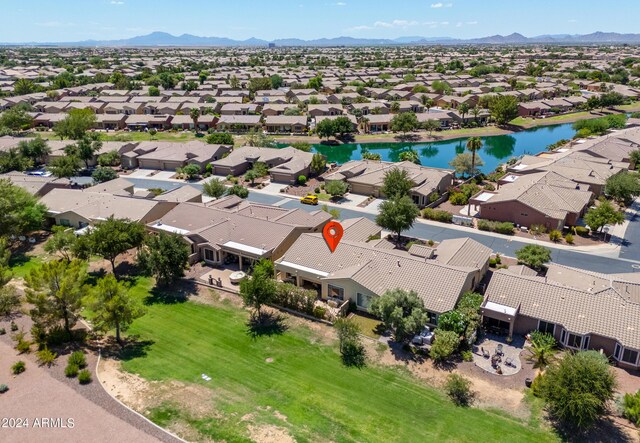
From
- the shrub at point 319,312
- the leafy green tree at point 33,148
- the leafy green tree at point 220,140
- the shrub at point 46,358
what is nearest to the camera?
the shrub at point 46,358

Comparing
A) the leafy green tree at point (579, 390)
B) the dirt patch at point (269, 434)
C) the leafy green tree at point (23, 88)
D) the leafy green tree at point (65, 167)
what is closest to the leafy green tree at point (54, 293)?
the dirt patch at point (269, 434)

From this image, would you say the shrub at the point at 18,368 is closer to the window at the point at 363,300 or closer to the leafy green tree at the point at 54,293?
the leafy green tree at the point at 54,293

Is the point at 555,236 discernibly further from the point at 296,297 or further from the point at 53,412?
the point at 53,412

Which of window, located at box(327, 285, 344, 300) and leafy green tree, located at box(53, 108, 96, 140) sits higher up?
leafy green tree, located at box(53, 108, 96, 140)

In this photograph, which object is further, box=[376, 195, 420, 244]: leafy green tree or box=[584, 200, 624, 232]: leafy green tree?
box=[584, 200, 624, 232]: leafy green tree

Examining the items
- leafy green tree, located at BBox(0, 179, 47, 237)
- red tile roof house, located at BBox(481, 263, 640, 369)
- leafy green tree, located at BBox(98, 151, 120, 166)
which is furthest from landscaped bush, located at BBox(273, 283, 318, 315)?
leafy green tree, located at BBox(98, 151, 120, 166)

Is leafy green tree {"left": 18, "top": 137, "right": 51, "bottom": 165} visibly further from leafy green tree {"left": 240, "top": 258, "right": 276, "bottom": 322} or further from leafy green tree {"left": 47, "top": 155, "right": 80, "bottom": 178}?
leafy green tree {"left": 240, "top": 258, "right": 276, "bottom": 322}

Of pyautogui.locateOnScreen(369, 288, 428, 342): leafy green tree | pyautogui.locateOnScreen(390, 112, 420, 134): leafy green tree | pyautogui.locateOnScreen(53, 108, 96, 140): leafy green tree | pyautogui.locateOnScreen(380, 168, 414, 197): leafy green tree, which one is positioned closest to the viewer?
pyautogui.locateOnScreen(369, 288, 428, 342): leafy green tree
